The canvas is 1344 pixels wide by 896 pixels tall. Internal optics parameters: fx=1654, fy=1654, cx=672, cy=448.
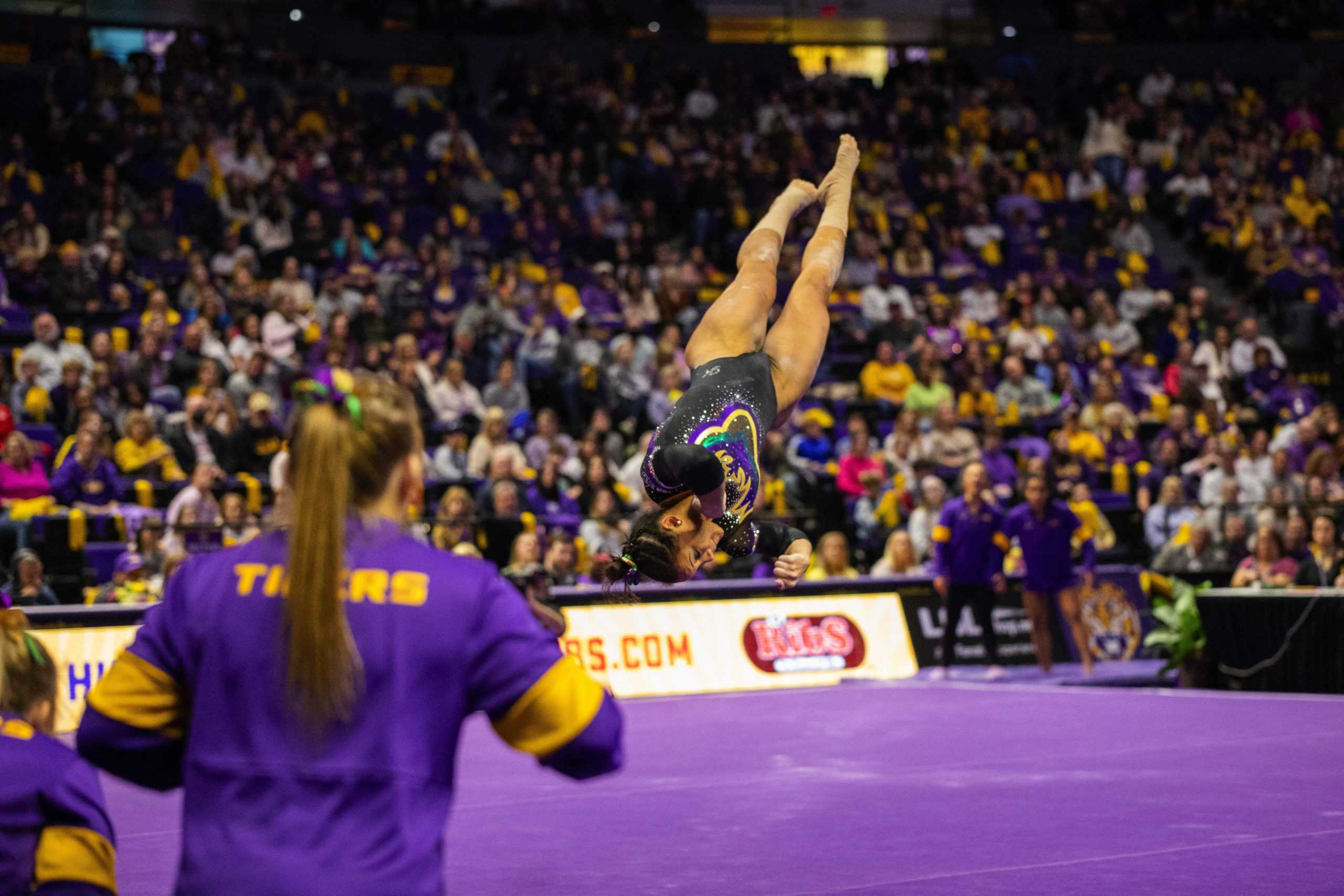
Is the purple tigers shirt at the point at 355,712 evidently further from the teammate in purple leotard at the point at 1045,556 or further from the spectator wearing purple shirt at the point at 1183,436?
the spectator wearing purple shirt at the point at 1183,436

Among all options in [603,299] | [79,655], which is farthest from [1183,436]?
[79,655]

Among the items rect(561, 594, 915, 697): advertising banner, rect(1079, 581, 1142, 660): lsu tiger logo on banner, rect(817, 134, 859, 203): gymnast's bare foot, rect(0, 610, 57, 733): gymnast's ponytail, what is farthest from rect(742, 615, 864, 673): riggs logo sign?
rect(0, 610, 57, 733): gymnast's ponytail

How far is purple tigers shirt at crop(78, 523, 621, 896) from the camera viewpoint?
7.84ft

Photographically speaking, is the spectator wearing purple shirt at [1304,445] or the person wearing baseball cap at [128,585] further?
the spectator wearing purple shirt at [1304,445]

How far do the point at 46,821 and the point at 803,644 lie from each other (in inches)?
439

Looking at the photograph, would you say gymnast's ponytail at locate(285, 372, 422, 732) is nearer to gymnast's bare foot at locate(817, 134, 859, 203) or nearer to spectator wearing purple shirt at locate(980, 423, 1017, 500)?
gymnast's bare foot at locate(817, 134, 859, 203)

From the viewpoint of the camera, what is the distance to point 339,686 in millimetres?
2352

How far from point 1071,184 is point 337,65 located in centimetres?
979

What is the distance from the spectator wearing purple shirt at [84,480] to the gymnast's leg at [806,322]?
7.06m

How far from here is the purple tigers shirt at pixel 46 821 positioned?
9.18 ft

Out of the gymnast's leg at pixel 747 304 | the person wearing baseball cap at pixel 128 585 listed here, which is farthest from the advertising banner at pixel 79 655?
the gymnast's leg at pixel 747 304

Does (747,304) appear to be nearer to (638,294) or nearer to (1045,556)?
(1045,556)

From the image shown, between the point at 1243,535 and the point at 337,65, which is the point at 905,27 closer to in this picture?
the point at 337,65

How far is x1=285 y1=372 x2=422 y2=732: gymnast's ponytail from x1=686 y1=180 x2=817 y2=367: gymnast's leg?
15.4 feet
